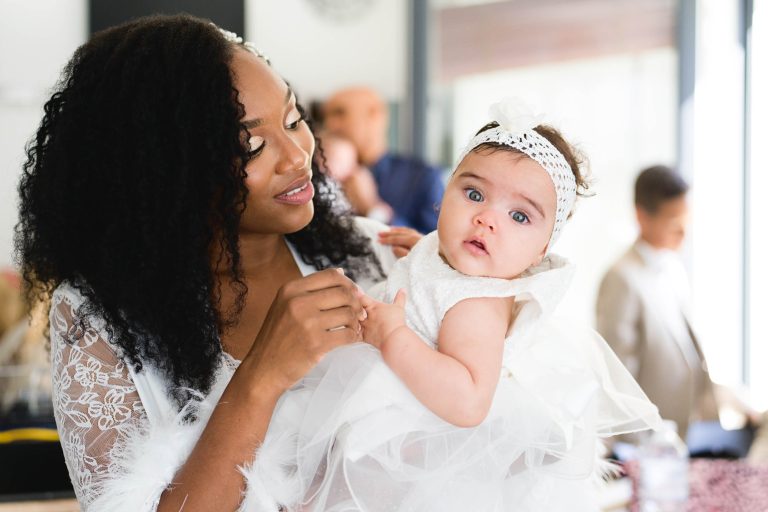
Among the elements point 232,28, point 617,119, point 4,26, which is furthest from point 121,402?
point 617,119

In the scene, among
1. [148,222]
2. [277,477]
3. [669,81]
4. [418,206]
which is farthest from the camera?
[669,81]

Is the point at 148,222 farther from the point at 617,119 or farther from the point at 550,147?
the point at 617,119

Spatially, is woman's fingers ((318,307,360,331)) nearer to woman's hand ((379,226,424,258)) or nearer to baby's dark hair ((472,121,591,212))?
baby's dark hair ((472,121,591,212))

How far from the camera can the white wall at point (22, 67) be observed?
15.5 ft

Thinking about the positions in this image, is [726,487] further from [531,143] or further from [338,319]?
[338,319]

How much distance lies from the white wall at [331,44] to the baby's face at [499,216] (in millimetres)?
4063

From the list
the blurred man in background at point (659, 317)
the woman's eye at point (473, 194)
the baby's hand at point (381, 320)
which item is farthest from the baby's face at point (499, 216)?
the blurred man in background at point (659, 317)

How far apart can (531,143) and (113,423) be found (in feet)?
2.57

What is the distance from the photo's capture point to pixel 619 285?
135 inches

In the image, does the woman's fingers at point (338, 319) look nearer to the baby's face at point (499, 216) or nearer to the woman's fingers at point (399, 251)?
the baby's face at point (499, 216)

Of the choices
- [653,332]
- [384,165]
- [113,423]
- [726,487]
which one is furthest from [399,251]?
[384,165]

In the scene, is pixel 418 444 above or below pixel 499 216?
below

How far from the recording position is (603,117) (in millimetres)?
5398

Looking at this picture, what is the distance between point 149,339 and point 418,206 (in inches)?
123
